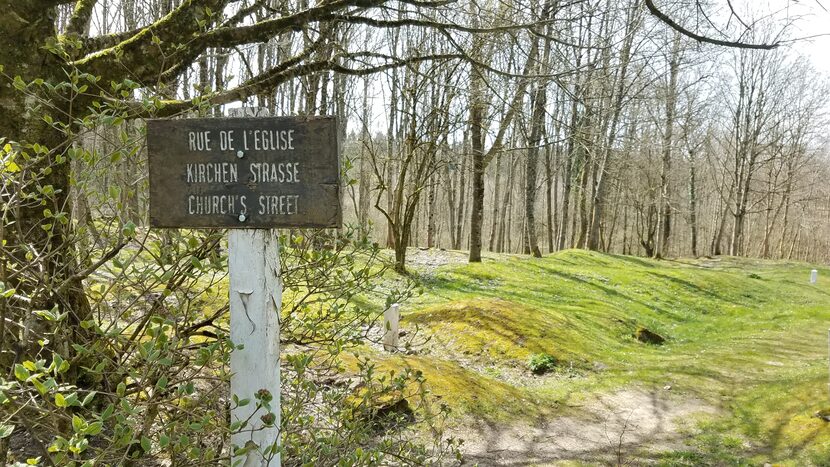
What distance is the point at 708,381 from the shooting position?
329 inches

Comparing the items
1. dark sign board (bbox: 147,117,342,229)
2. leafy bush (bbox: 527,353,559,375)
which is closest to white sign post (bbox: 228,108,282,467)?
dark sign board (bbox: 147,117,342,229)

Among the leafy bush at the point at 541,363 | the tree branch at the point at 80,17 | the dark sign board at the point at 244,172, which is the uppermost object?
the tree branch at the point at 80,17

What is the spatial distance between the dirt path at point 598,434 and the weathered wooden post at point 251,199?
358cm

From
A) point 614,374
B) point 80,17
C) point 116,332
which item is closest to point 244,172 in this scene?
point 116,332

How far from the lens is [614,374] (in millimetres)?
8594

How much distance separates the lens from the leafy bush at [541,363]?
8555 mm

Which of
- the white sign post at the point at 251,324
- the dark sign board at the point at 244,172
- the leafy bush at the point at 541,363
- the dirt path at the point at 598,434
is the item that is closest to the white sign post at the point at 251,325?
the white sign post at the point at 251,324

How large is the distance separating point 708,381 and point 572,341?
2.27 meters

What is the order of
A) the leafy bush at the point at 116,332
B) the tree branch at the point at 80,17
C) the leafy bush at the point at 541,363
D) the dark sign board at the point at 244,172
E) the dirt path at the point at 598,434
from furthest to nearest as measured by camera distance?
the leafy bush at the point at 541,363 < the dirt path at the point at 598,434 < the tree branch at the point at 80,17 < the dark sign board at the point at 244,172 < the leafy bush at the point at 116,332

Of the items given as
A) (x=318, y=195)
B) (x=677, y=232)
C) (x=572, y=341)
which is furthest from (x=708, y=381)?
(x=677, y=232)

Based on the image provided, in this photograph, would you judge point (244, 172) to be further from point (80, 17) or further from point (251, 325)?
point (80, 17)

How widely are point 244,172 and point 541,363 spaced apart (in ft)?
24.0

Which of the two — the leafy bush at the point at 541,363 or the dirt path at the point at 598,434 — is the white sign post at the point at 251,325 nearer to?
the dirt path at the point at 598,434

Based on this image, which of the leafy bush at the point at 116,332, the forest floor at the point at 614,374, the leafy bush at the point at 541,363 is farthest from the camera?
the leafy bush at the point at 541,363
